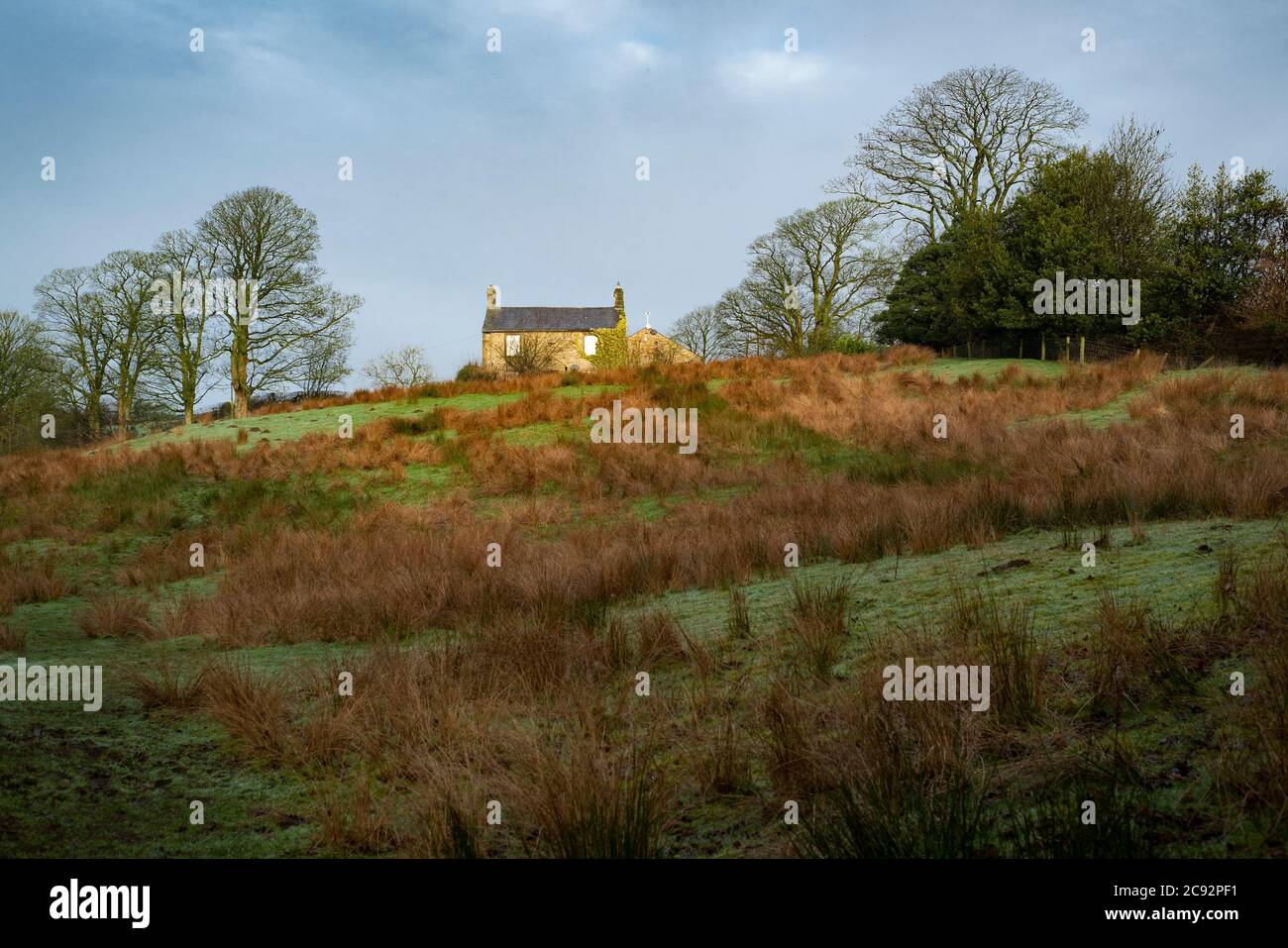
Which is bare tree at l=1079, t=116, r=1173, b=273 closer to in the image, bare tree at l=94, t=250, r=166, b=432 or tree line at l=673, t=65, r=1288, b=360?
tree line at l=673, t=65, r=1288, b=360

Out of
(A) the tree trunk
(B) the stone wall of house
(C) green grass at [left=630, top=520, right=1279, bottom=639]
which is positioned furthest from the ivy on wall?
(C) green grass at [left=630, top=520, right=1279, bottom=639]

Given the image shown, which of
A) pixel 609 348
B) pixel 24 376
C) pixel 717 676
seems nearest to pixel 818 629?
pixel 717 676

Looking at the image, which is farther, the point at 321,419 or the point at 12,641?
the point at 321,419

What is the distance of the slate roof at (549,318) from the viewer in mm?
67500

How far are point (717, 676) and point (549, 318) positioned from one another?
→ 67517 mm

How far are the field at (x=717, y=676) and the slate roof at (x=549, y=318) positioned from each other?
58.6m

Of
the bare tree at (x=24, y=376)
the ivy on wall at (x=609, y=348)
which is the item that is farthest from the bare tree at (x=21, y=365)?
the ivy on wall at (x=609, y=348)

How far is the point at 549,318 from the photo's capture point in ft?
226

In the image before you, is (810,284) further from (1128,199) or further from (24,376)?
(24,376)

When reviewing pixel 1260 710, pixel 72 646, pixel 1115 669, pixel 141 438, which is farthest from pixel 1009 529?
pixel 141 438

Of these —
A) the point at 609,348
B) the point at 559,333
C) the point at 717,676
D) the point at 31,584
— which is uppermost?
the point at 559,333

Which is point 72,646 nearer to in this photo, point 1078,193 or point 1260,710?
point 1260,710

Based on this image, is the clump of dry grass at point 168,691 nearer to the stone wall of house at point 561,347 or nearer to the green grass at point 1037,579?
the green grass at point 1037,579

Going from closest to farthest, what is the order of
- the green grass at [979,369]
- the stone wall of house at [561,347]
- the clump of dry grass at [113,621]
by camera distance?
the clump of dry grass at [113,621] < the green grass at [979,369] < the stone wall of house at [561,347]
